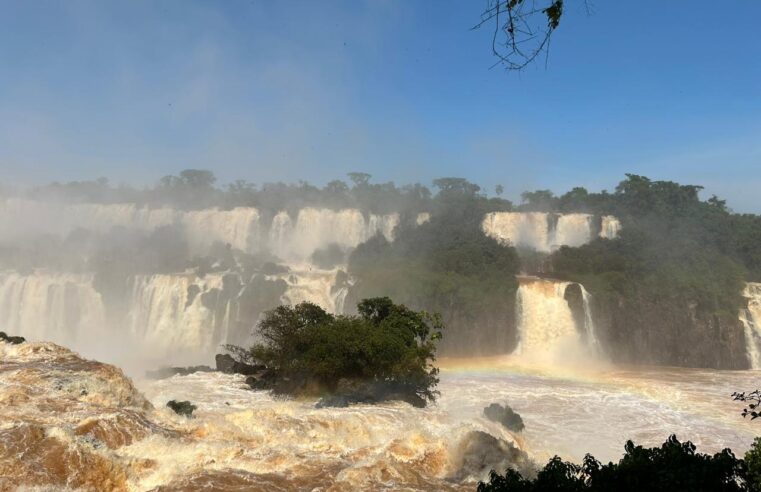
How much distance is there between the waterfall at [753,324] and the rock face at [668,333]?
36cm

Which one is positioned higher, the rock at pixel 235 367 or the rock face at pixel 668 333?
the rock face at pixel 668 333

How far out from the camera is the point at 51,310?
38.0 meters

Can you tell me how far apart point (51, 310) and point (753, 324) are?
50553 mm

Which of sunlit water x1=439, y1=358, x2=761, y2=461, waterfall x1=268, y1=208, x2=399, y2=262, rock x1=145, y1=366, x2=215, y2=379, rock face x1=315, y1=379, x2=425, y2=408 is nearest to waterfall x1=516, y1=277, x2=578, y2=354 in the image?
sunlit water x1=439, y1=358, x2=761, y2=461

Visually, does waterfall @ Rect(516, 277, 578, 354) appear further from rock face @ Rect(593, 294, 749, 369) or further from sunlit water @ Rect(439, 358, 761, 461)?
sunlit water @ Rect(439, 358, 761, 461)

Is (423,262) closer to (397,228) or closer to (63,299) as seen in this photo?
(397,228)

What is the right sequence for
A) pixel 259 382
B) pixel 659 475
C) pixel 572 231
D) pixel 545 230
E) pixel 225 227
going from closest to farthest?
pixel 659 475
pixel 259 382
pixel 572 231
pixel 545 230
pixel 225 227

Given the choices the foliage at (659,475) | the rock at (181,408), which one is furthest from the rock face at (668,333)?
the foliage at (659,475)

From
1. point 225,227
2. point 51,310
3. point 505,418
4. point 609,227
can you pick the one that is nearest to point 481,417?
point 505,418

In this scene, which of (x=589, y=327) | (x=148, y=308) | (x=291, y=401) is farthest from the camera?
(x=148, y=308)

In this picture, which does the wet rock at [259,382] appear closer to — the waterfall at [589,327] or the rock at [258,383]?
the rock at [258,383]

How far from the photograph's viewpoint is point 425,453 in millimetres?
12344

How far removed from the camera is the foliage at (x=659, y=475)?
565cm

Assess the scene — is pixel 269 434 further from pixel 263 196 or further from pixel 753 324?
pixel 263 196
